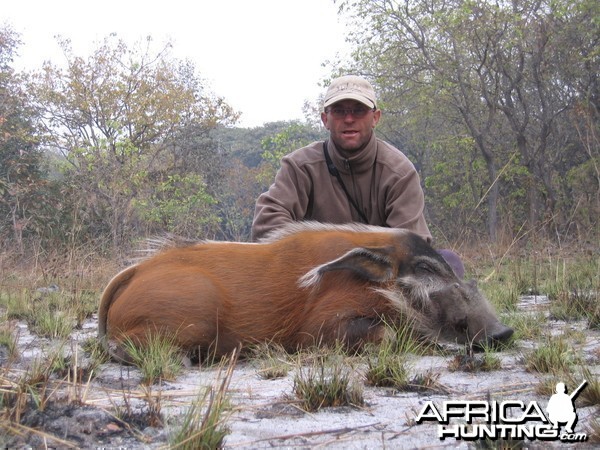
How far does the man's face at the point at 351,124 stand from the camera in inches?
211

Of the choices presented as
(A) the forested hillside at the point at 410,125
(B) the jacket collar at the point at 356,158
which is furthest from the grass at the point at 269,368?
(A) the forested hillside at the point at 410,125

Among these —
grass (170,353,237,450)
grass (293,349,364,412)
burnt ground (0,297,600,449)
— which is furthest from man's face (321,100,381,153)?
grass (170,353,237,450)

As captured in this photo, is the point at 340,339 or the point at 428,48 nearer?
the point at 340,339

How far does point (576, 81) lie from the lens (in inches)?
701

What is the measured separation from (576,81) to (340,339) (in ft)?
54.4

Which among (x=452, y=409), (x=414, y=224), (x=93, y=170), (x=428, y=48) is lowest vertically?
(x=452, y=409)

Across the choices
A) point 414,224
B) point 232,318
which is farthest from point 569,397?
point 414,224

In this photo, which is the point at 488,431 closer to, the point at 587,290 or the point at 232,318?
the point at 232,318

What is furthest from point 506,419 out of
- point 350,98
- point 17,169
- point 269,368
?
point 17,169

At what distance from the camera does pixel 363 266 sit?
3984 mm

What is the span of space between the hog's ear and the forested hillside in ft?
27.1

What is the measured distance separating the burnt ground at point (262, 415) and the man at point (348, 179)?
227 cm

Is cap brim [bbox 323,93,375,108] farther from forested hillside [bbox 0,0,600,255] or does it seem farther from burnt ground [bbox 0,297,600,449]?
forested hillside [bbox 0,0,600,255]

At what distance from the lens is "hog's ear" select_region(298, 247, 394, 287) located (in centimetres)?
391
